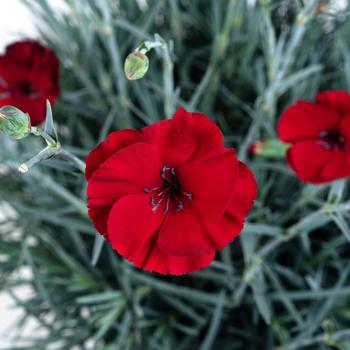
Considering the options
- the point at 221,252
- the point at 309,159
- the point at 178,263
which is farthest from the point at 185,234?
the point at 221,252

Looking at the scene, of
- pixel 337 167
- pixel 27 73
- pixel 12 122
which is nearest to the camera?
pixel 12 122

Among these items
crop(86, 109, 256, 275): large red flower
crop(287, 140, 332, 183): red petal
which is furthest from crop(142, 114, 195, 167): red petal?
crop(287, 140, 332, 183): red petal

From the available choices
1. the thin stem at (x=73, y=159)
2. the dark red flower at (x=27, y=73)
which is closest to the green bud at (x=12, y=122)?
the thin stem at (x=73, y=159)

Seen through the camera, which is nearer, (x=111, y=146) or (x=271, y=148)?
(x=111, y=146)

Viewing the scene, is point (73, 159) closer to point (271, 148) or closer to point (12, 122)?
point (12, 122)

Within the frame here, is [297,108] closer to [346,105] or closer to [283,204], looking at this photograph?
[346,105]

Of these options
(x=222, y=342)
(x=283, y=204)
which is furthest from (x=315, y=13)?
(x=222, y=342)
